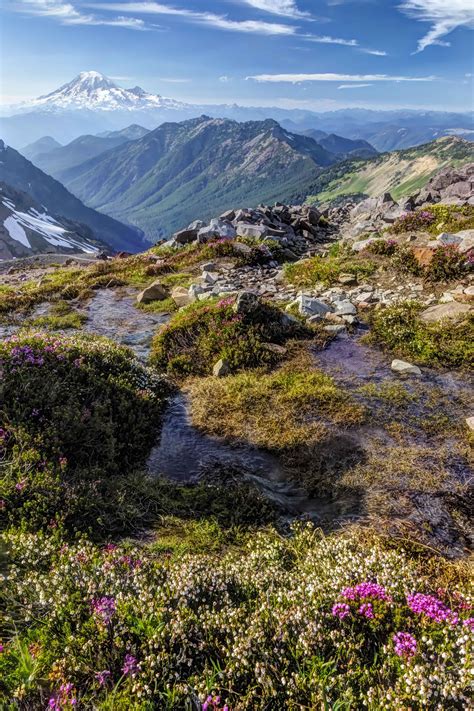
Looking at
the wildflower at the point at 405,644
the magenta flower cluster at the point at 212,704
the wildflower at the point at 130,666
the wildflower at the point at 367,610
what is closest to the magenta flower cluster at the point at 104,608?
the wildflower at the point at 130,666

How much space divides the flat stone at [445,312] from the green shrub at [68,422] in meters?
8.31

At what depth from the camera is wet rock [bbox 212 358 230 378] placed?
11.4 meters

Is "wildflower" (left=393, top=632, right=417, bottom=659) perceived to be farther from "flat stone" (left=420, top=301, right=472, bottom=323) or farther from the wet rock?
"flat stone" (left=420, top=301, right=472, bottom=323)

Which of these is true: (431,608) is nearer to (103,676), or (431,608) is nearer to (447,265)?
(103,676)

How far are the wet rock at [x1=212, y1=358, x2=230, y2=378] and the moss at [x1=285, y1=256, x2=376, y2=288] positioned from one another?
25.8 ft

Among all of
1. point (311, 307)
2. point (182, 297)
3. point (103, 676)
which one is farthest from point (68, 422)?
point (182, 297)

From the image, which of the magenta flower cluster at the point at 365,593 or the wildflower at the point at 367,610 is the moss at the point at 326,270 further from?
the wildflower at the point at 367,610

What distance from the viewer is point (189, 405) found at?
10.4 metres

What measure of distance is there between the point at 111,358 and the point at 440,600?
8.49 m

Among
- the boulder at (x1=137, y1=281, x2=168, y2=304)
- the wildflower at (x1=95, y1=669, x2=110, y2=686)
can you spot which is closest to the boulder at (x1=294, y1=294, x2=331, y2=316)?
the boulder at (x1=137, y1=281, x2=168, y2=304)

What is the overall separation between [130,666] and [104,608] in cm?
61

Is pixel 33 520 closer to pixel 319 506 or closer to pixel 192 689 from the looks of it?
pixel 192 689

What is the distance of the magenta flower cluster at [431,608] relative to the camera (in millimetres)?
3932

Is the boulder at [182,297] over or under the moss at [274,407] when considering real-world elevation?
over
